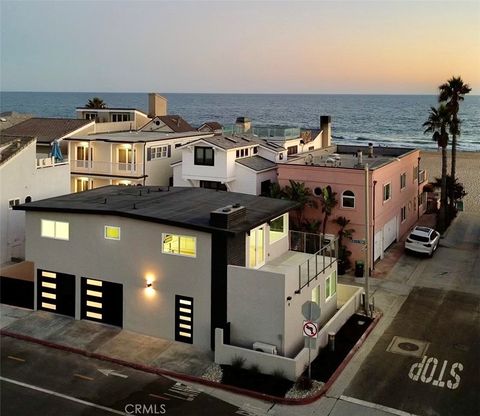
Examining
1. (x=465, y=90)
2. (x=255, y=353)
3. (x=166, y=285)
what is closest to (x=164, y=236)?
(x=166, y=285)

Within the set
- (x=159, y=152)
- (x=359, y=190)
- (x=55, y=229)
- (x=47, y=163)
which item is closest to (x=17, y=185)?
(x=47, y=163)

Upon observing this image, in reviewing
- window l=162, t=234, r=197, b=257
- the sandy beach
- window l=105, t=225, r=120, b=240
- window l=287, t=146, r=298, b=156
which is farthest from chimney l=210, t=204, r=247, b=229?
the sandy beach

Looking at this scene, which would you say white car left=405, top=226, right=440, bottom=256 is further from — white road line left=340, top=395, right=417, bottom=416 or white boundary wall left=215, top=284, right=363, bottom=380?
white road line left=340, top=395, right=417, bottom=416

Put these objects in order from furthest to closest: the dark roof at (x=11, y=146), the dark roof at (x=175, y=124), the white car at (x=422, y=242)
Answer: the dark roof at (x=175, y=124) → the white car at (x=422, y=242) → the dark roof at (x=11, y=146)

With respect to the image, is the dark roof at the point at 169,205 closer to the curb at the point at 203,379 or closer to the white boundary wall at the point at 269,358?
the white boundary wall at the point at 269,358

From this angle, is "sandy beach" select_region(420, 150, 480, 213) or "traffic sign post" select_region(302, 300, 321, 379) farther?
"sandy beach" select_region(420, 150, 480, 213)

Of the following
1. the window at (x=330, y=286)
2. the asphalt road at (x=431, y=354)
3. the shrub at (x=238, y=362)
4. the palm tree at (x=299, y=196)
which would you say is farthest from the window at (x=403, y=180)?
the shrub at (x=238, y=362)
